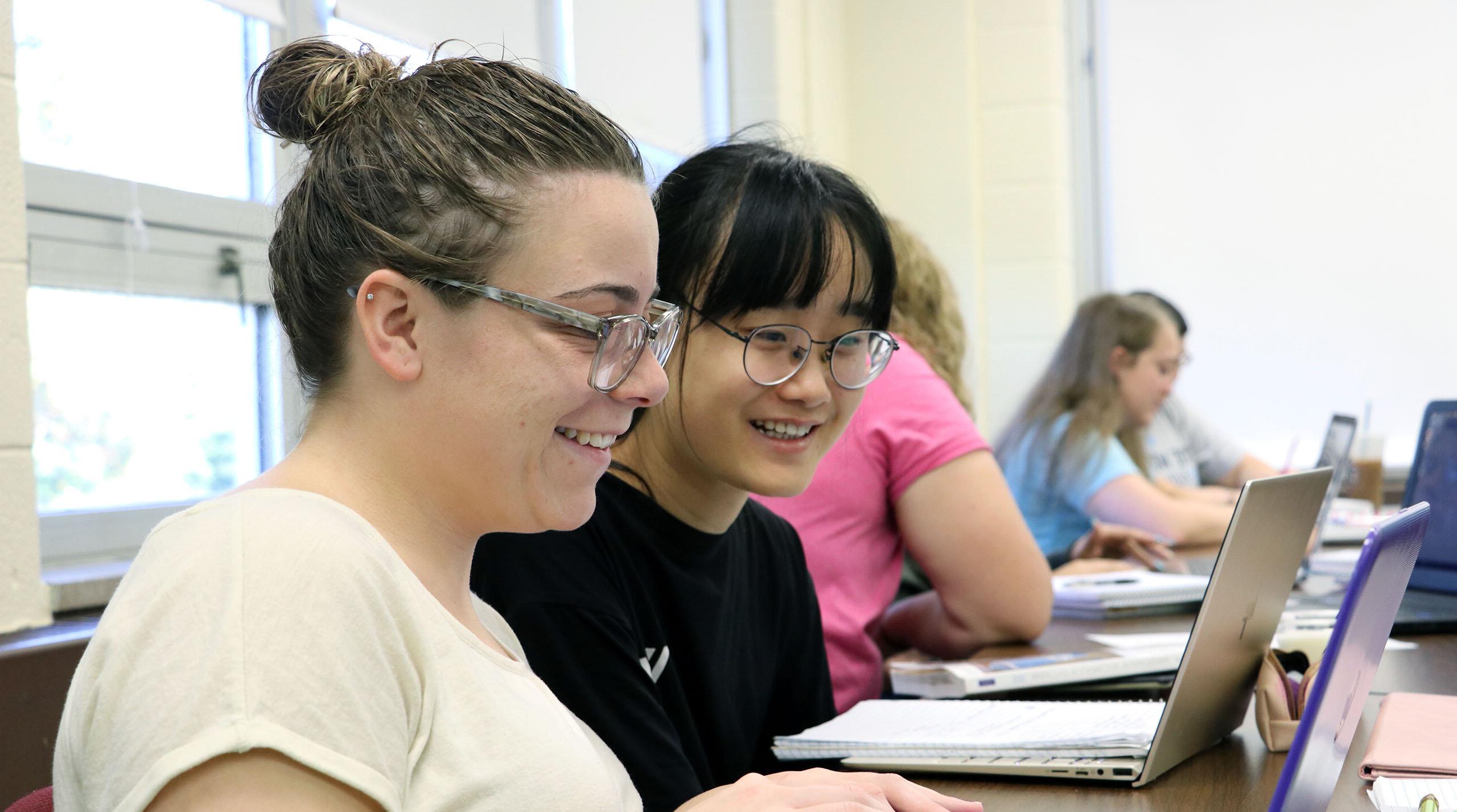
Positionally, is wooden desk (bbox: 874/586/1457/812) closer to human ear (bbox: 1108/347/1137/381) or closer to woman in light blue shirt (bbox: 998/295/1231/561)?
woman in light blue shirt (bbox: 998/295/1231/561)

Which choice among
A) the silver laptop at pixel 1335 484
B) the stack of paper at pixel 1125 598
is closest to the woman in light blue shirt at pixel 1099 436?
the silver laptop at pixel 1335 484

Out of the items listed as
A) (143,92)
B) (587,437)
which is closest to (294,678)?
(587,437)

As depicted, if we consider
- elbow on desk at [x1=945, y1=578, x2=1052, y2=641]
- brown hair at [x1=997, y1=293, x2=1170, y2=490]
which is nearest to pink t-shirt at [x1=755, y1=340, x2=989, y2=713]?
elbow on desk at [x1=945, y1=578, x2=1052, y2=641]

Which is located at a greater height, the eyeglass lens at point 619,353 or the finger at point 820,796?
the eyeglass lens at point 619,353

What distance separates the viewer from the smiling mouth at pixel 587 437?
905 mm

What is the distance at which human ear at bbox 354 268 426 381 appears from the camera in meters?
0.82

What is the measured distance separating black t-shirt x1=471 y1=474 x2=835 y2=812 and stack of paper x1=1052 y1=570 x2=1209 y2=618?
0.64 m

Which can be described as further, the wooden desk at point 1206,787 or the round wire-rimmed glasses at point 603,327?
the wooden desk at point 1206,787

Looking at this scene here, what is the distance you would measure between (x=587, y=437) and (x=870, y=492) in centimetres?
94

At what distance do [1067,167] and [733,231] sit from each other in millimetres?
3323

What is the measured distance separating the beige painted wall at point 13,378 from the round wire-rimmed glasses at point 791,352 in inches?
29.5

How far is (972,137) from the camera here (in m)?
4.21

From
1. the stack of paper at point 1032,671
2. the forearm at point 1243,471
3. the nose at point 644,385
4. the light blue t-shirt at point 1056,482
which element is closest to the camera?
the nose at point 644,385

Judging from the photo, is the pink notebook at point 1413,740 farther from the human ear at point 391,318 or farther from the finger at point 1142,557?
the finger at point 1142,557
